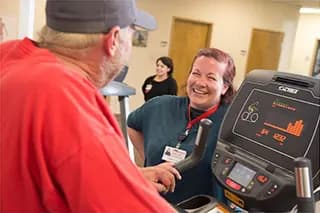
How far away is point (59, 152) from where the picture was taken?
0.73 meters

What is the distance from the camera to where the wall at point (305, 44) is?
11.8m

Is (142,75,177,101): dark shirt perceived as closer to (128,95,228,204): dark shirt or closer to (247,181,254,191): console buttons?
(128,95,228,204): dark shirt

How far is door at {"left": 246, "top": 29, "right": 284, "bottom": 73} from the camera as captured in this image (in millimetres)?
9852

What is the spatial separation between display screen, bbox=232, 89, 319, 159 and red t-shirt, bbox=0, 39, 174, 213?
46cm

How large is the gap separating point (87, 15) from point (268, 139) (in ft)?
2.03

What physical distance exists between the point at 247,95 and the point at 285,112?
0.16 metres

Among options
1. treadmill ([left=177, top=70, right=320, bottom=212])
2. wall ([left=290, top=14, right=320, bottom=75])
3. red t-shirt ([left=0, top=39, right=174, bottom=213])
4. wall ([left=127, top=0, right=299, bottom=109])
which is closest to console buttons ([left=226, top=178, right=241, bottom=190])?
treadmill ([left=177, top=70, right=320, bottom=212])

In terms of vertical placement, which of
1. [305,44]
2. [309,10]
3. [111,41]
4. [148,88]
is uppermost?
[309,10]

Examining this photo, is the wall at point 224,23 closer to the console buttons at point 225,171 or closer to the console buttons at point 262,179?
the console buttons at point 225,171

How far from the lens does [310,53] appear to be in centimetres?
1183

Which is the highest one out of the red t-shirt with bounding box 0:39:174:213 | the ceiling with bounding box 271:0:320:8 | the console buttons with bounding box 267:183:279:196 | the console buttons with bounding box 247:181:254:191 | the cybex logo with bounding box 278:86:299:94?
the ceiling with bounding box 271:0:320:8

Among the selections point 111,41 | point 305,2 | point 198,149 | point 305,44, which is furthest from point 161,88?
point 305,44

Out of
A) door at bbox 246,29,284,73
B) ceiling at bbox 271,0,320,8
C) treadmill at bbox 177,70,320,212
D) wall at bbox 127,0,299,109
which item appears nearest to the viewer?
treadmill at bbox 177,70,320,212

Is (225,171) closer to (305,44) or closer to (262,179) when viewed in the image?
(262,179)
